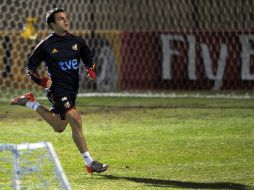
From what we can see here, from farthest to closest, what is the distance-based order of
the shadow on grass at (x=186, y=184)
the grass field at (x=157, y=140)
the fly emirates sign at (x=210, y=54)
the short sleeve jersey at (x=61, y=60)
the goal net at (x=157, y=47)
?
1. the goal net at (x=157, y=47)
2. the fly emirates sign at (x=210, y=54)
3. the short sleeve jersey at (x=61, y=60)
4. the grass field at (x=157, y=140)
5. the shadow on grass at (x=186, y=184)

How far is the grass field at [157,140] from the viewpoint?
8.62 m

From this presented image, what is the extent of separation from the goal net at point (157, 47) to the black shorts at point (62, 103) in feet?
31.6

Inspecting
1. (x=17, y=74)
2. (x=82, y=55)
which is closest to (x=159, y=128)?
(x=82, y=55)

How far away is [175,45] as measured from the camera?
767 inches

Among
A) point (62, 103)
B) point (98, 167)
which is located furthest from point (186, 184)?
point (62, 103)

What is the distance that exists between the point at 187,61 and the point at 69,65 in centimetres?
1009

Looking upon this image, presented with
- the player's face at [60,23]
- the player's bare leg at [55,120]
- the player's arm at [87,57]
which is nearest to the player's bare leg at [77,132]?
the player's bare leg at [55,120]

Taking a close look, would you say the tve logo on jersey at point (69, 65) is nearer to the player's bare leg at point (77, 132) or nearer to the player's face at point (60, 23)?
the player's face at point (60, 23)

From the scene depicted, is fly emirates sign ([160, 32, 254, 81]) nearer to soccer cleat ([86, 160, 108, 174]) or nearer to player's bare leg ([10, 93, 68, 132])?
player's bare leg ([10, 93, 68, 132])

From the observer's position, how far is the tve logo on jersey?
9398 millimetres

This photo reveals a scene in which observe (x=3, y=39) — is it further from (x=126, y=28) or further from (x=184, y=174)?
(x=184, y=174)

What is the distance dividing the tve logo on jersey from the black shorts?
1.00ft

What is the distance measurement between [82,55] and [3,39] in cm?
1051

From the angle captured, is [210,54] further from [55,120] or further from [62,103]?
[62,103]
